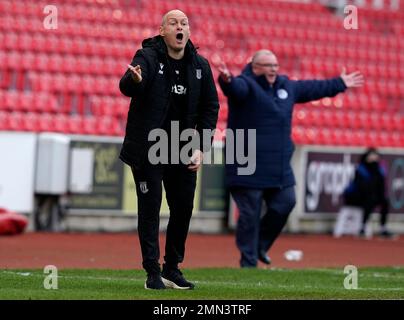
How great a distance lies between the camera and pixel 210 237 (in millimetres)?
20781

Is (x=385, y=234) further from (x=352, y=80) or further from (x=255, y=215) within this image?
(x=255, y=215)

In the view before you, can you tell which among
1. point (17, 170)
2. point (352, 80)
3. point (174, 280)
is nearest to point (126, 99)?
point (17, 170)

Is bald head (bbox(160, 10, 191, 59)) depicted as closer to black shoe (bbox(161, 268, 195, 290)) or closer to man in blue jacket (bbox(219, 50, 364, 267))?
black shoe (bbox(161, 268, 195, 290))

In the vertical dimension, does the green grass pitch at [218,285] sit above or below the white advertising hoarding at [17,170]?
below

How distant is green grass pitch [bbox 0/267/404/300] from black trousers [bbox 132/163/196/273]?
1.10 ft

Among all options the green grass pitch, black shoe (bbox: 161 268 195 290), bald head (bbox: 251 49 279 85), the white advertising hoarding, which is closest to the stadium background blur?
the white advertising hoarding

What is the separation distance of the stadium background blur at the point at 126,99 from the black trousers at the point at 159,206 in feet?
33.3

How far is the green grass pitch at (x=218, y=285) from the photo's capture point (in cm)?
923

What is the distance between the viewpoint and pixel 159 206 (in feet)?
31.5

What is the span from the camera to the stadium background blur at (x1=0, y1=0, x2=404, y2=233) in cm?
2038

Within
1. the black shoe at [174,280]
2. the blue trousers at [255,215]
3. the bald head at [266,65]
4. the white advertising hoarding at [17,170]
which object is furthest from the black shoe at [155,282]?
the white advertising hoarding at [17,170]

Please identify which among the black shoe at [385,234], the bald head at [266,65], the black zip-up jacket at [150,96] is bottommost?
the black shoe at [385,234]

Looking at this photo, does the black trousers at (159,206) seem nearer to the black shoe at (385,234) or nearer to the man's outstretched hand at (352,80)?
the man's outstretched hand at (352,80)
